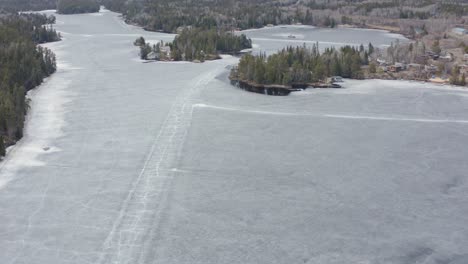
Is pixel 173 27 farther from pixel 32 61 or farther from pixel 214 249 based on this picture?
pixel 214 249

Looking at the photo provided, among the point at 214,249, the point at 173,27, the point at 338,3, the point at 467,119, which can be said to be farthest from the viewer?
the point at 338,3

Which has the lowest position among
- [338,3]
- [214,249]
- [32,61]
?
[214,249]

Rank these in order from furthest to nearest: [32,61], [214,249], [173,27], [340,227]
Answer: [173,27], [32,61], [340,227], [214,249]

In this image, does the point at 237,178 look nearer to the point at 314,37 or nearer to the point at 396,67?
the point at 396,67

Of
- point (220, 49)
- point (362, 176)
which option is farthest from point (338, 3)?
point (362, 176)

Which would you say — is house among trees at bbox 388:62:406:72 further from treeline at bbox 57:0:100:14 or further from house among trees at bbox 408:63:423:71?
treeline at bbox 57:0:100:14

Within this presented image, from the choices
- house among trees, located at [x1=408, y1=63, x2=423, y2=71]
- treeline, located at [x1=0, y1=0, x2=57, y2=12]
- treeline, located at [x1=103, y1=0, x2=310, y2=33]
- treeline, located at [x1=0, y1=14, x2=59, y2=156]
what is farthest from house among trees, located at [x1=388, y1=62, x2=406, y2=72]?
treeline, located at [x1=0, y1=0, x2=57, y2=12]
